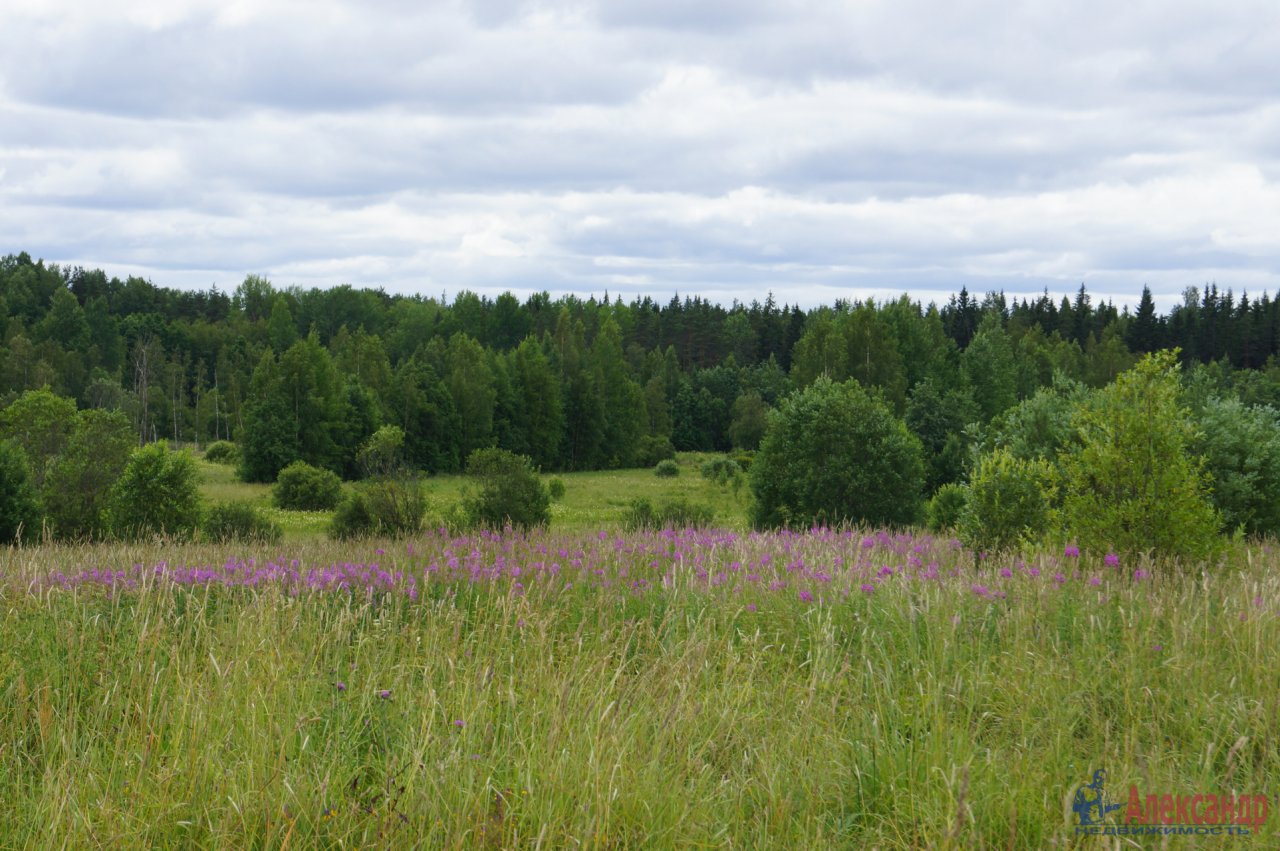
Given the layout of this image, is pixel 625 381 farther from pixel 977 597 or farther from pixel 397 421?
pixel 977 597

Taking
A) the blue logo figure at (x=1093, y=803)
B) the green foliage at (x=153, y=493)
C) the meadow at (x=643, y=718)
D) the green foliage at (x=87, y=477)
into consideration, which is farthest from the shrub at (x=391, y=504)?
the blue logo figure at (x=1093, y=803)

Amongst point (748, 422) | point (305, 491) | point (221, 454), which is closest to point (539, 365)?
point (748, 422)

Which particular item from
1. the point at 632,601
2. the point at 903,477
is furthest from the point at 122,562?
the point at 903,477

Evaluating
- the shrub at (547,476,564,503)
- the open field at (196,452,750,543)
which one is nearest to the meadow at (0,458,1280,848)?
the open field at (196,452,750,543)

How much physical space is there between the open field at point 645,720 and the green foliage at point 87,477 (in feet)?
69.7

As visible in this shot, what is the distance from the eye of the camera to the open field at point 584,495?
32406 mm

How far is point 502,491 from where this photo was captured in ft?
78.4

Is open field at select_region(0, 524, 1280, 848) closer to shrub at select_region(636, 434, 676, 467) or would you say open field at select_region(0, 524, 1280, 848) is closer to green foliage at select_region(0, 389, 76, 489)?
green foliage at select_region(0, 389, 76, 489)

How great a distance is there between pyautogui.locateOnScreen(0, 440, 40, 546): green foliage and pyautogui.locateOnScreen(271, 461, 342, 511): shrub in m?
16.4

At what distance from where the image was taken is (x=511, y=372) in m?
72.0

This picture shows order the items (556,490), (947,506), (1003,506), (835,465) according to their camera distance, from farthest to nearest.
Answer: (556,490) → (835,465) → (947,506) → (1003,506)

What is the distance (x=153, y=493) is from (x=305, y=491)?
646 inches

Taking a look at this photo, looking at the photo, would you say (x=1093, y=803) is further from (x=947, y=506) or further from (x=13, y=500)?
(x=13, y=500)

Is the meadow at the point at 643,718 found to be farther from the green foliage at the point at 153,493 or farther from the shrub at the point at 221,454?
the shrub at the point at 221,454
